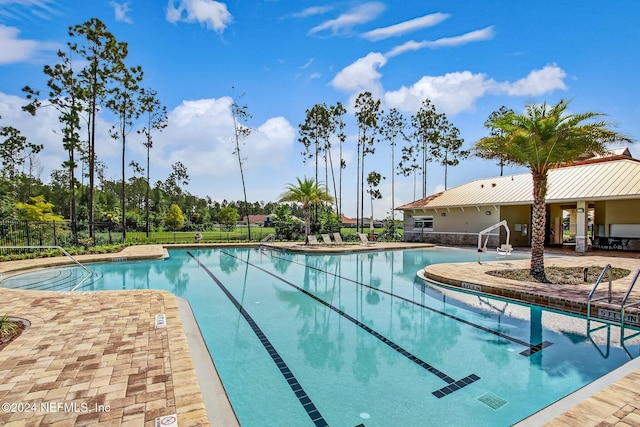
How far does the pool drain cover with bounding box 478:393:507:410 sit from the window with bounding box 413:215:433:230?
21.2 metres

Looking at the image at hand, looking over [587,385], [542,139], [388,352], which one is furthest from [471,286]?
[587,385]

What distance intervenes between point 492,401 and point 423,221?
71.2 feet

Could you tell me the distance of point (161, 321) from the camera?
505 cm

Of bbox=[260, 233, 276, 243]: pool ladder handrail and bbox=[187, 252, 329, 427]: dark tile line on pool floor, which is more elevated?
bbox=[260, 233, 276, 243]: pool ladder handrail

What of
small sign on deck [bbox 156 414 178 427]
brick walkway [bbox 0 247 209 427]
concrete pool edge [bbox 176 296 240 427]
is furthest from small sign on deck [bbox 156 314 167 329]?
small sign on deck [bbox 156 414 178 427]

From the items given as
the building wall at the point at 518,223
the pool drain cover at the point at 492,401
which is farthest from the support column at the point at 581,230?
the pool drain cover at the point at 492,401

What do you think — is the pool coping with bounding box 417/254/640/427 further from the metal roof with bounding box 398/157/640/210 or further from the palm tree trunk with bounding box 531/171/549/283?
the metal roof with bounding box 398/157/640/210

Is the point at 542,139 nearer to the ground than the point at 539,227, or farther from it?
farther from it

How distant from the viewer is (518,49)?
12289mm

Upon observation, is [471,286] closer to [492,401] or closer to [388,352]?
[388,352]

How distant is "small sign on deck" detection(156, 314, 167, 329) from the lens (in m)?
4.89

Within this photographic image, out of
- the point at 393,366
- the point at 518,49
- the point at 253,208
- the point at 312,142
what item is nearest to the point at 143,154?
the point at 312,142

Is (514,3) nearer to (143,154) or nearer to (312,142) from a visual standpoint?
(312,142)

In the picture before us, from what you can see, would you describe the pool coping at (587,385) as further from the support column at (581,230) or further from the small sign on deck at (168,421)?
the small sign on deck at (168,421)
